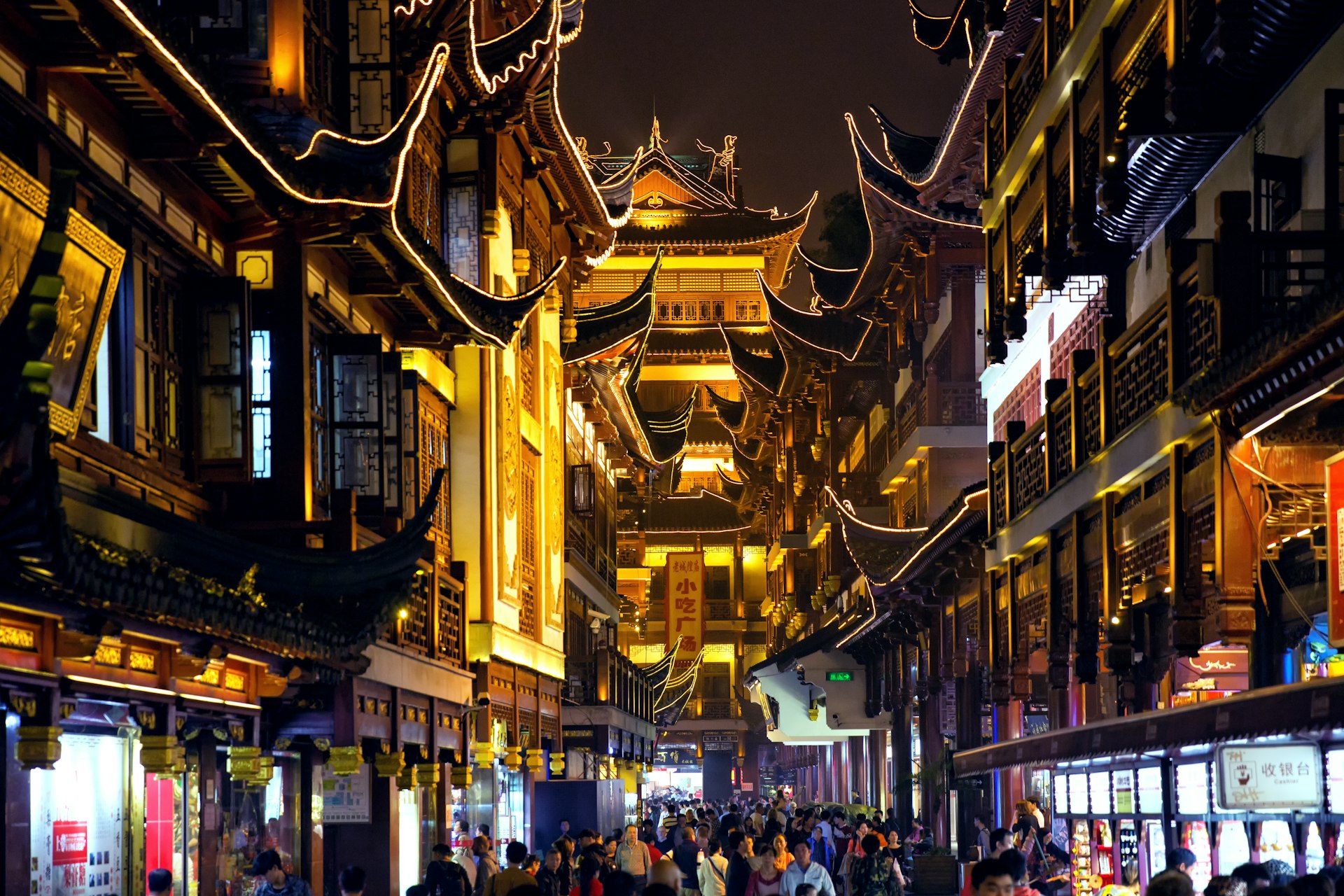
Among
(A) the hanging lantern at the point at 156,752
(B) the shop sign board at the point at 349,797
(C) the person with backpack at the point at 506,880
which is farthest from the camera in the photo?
(B) the shop sign board at the point at 349,797

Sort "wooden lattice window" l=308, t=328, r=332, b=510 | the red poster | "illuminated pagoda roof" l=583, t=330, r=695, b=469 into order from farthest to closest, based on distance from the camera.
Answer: "illuminated pagoda roof" l=583, t=330, r=695, b=469, "wooden lattice window" l=308, t=328, r=332, b=510, the red poster

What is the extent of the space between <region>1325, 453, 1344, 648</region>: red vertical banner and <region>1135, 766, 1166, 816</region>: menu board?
149 inches

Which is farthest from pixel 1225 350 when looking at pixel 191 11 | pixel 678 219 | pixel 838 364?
pixel 678 219

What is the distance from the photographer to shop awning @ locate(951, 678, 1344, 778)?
9.16 metres

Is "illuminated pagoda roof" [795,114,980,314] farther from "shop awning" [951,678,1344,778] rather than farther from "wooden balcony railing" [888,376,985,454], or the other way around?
"shop awning" [951,678,1344,778]

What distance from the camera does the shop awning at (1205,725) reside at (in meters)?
9.16

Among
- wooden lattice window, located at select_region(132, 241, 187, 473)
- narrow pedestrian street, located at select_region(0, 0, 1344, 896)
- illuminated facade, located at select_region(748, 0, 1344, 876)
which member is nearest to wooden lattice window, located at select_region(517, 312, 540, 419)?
narrow pedestrian street, located at select_region(0, 0, 1344, 896)

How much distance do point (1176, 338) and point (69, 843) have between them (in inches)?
338

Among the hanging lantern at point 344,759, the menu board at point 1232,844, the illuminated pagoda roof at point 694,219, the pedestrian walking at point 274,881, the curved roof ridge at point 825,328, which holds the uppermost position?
the illuminated pagoda roof at point 694,219

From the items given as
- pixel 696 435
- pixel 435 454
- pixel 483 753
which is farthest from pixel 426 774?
pixel 696 435

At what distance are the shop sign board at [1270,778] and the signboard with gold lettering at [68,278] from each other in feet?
25.1

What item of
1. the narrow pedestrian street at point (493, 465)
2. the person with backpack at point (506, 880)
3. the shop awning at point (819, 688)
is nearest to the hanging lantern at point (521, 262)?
the narrow pedestrian street at point (493, 465)

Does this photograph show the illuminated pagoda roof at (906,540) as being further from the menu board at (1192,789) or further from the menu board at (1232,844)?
the menu board at (1232,844)

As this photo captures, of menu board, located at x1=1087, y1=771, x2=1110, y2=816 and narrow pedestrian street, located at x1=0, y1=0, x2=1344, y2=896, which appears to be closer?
narrow pedestrian street, located at x1=0, y1=0, x2=1344, y2=896
